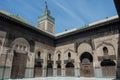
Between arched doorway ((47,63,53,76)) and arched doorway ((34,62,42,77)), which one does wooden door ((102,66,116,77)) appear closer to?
arched doorway ((47,63,53,76))

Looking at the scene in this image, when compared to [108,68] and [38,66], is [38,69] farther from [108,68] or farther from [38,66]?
[108,68]

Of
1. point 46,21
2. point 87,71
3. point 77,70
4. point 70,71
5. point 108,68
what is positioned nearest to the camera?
point 108,68

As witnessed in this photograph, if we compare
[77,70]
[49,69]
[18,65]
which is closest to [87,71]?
[77,70]

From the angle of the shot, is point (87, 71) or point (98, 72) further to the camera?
point (87, 71)

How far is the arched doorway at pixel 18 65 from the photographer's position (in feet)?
46.1

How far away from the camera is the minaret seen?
3151 cm

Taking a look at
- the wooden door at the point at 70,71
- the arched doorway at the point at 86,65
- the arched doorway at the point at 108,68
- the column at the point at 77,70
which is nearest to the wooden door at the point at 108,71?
the arched doorway at the point at 108,68

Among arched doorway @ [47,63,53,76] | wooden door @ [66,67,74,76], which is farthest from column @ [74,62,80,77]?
arched doorway @ [47,63,53,76]

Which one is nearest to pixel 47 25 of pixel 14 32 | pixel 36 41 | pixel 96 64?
pixel 36 41

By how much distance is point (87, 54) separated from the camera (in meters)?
16.9

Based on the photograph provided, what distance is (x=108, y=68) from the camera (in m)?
14.4

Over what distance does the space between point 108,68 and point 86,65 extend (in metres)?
3.22

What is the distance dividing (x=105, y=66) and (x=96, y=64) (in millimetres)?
1190

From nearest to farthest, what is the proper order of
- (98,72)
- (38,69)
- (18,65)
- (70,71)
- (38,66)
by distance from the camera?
(18,65)
(98,72)
(38,69)
(38,66)
(70,71)
